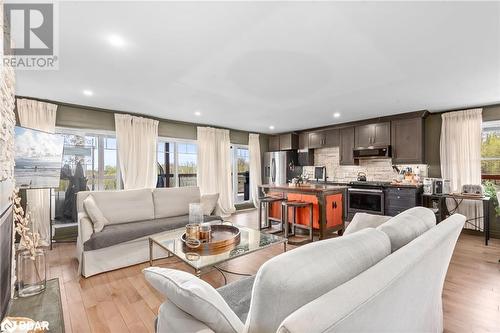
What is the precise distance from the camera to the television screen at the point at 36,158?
2717mm

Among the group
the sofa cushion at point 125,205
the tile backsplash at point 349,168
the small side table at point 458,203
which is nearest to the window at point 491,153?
the small side table at point 458,203

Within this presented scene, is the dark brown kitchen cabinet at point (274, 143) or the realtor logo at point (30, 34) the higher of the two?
the realtor logo at point (30, 34)

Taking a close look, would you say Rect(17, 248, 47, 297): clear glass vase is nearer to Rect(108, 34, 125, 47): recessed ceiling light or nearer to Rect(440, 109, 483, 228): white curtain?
Rect(108, 34, 125, 47): recessed ceiling light

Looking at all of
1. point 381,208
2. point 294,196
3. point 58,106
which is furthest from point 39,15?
point 381,208

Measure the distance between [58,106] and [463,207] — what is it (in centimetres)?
770

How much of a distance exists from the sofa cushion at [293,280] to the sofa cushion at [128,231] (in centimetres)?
260

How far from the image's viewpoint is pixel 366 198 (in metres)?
5.12

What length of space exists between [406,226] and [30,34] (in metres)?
3.28

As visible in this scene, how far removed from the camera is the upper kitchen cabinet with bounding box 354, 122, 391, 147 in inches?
204

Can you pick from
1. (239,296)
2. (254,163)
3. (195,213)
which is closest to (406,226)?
(239,296)

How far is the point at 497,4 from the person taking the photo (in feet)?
5.55

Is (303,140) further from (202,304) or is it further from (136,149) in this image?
(202,304)

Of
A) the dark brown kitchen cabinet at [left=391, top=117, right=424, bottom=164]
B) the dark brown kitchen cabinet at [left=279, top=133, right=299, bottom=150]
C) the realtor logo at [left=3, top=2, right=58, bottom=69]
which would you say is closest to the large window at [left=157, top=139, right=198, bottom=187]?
the dark brown kitchen cabinet at [left=279, top=133, right=299, bottom=150]

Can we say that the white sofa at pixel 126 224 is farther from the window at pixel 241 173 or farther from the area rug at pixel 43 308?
Answer: the window at pixel 241 173
